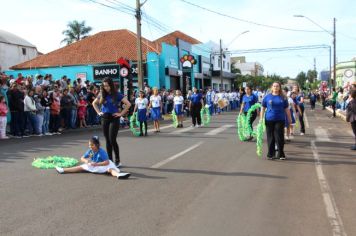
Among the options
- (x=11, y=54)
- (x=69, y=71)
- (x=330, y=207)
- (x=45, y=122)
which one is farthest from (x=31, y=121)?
(x=11, y=54)

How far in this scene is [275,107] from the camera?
33.2ft

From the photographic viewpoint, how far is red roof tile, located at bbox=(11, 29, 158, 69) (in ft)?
135

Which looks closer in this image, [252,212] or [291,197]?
[252,212]

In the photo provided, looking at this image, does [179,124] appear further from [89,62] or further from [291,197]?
[89,62]

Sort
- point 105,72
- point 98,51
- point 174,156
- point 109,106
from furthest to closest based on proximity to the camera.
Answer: point 98,51, point 105,72, point 174,156, point 109,106

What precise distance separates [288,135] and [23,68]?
36250 millimetres

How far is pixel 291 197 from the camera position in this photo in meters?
6.59

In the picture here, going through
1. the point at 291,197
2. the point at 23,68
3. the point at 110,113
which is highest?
the point at 23,68

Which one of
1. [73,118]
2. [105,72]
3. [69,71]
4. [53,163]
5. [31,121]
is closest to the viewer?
[53,163]

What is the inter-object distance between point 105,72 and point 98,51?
9.01 metres

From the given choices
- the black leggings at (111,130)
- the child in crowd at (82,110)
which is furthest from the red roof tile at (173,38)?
the black leggings at (111,130)

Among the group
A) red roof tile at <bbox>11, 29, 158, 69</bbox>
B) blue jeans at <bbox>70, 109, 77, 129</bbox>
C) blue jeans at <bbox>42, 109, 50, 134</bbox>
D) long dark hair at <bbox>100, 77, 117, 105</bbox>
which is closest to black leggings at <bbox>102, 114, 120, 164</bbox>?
long dark hair at <bbox>100, 77, 117, 105</bbox>

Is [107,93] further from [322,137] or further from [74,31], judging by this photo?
[74,31]

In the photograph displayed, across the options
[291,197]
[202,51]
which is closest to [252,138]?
[291,197]
